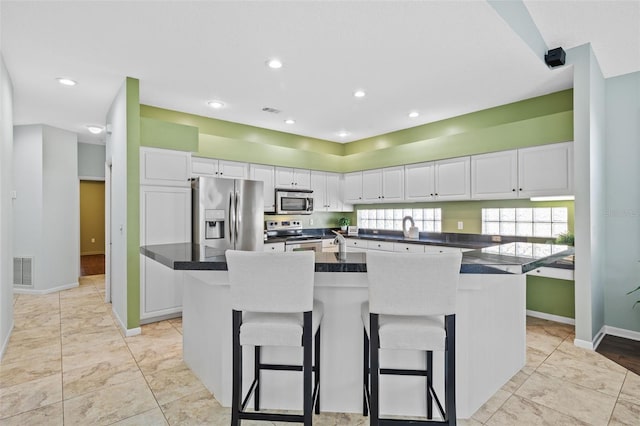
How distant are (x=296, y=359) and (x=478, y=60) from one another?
2972 mm

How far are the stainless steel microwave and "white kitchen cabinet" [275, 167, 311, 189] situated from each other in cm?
10

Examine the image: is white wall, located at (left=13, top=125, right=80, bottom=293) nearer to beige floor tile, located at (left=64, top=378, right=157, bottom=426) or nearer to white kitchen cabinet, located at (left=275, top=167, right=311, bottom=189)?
white kitchen cabinet, located at (left=275, top=167, right=311, bottom=189)

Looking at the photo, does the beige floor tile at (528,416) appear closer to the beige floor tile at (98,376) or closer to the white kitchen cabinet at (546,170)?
the white kitchen cabinet at (546,170)

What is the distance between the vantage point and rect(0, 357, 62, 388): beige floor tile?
258cm

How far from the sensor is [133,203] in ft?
11.6

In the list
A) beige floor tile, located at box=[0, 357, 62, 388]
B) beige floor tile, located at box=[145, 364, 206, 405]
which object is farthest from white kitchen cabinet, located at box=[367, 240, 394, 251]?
beige floor tile, located at box=[0, 357, 62, 388]

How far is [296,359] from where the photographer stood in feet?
6.84

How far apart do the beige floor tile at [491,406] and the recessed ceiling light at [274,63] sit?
3.12m

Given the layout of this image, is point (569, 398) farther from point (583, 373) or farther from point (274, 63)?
point (274, 63)

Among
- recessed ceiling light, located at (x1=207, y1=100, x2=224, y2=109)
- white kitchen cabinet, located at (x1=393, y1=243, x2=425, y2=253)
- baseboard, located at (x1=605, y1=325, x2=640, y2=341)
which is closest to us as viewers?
baseboard, located at (x1=605, y1=325, x2=640, y2=341)

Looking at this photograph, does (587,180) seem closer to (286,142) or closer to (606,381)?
(606,381)

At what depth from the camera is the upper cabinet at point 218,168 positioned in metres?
4.60

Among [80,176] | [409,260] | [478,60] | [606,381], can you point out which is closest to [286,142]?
[478,60]

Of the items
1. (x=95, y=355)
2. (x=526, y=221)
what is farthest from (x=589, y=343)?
(x=95, y=355)
